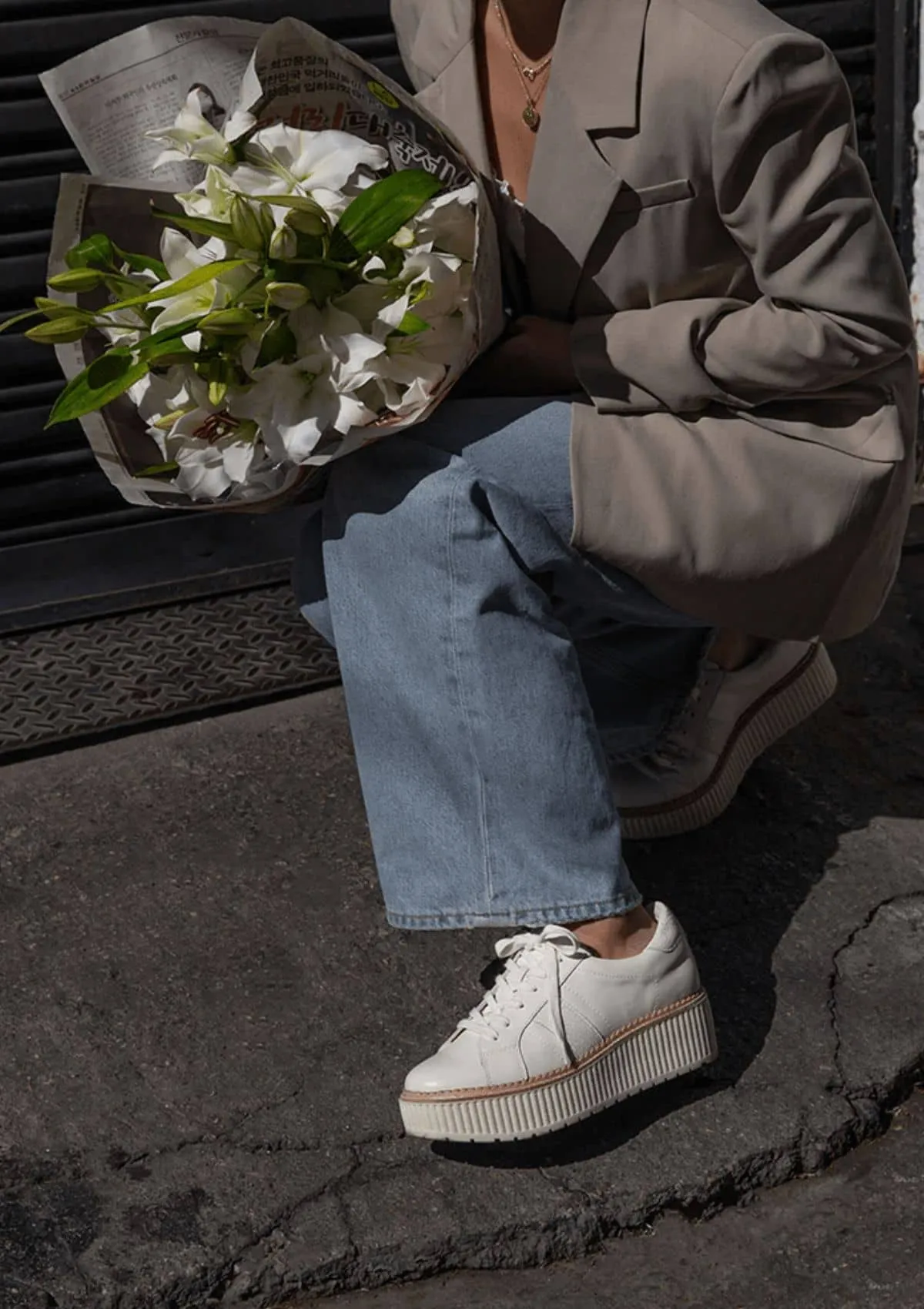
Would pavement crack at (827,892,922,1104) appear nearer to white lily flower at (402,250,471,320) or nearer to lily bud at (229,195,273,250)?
white lily flower at (402,250,471,320)

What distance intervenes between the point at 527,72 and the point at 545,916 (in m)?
1.04

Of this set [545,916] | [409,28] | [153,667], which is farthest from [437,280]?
[153,667]

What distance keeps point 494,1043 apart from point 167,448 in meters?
0.78

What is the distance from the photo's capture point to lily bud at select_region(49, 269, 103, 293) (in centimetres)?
179

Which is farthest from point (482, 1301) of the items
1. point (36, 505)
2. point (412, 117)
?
point (36, 505)

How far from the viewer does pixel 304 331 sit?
6.03ft

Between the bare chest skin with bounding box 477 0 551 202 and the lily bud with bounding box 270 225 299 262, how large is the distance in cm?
42

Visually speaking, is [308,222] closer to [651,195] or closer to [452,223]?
[452,223]

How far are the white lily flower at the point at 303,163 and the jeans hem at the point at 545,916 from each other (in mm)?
829

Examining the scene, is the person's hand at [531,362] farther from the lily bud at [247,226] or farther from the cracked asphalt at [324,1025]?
the cracked asphalt at [324,1025]

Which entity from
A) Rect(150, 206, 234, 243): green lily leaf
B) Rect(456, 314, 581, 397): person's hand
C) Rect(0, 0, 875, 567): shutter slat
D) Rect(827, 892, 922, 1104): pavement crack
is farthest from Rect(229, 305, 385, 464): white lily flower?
Rect(0, 0, 875, 567): shutter slat

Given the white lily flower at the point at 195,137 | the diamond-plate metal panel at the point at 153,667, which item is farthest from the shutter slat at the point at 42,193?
the white lily flower at the point at 195,137

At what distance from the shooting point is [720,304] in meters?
1.97

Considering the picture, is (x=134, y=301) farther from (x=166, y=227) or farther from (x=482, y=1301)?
(x=482, y=1301)
